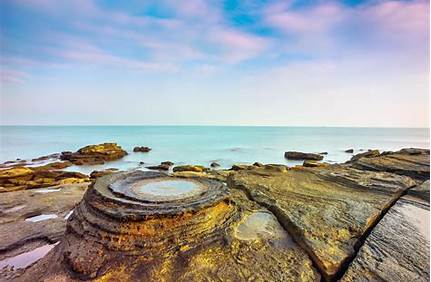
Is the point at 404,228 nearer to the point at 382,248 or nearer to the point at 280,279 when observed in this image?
the point at 382,248

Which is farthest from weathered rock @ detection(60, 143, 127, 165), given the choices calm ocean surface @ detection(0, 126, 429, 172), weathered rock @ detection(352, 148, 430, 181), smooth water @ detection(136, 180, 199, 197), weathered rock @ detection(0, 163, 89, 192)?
weathered rock @ detection(352, 148, 430, 181)

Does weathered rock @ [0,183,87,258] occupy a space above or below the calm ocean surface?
above

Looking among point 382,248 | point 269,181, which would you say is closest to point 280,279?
point 382,248

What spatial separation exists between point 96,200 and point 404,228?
17.4 feet

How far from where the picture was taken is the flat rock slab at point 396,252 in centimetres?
305

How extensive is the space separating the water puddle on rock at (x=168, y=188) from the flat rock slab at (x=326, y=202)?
55.3 inches

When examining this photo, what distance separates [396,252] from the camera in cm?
348

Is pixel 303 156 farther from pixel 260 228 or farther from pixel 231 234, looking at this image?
pixel 231 234

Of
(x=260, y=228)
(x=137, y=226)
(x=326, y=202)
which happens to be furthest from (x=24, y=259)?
(x=326, y=202)

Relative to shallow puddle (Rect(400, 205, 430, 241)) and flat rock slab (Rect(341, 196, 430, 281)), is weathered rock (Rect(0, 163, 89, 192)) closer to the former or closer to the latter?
flat rock slab (Rect(341, 196, 430, 281))

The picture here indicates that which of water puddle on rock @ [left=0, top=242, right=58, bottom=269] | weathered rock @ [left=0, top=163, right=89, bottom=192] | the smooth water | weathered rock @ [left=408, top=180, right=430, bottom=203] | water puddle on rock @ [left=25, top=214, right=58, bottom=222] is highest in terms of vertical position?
the smooth water

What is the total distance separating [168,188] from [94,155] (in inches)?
980

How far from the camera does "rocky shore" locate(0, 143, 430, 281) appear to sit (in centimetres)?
326

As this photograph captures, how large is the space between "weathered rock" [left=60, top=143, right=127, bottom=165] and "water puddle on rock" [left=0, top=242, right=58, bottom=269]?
66.8 ft
